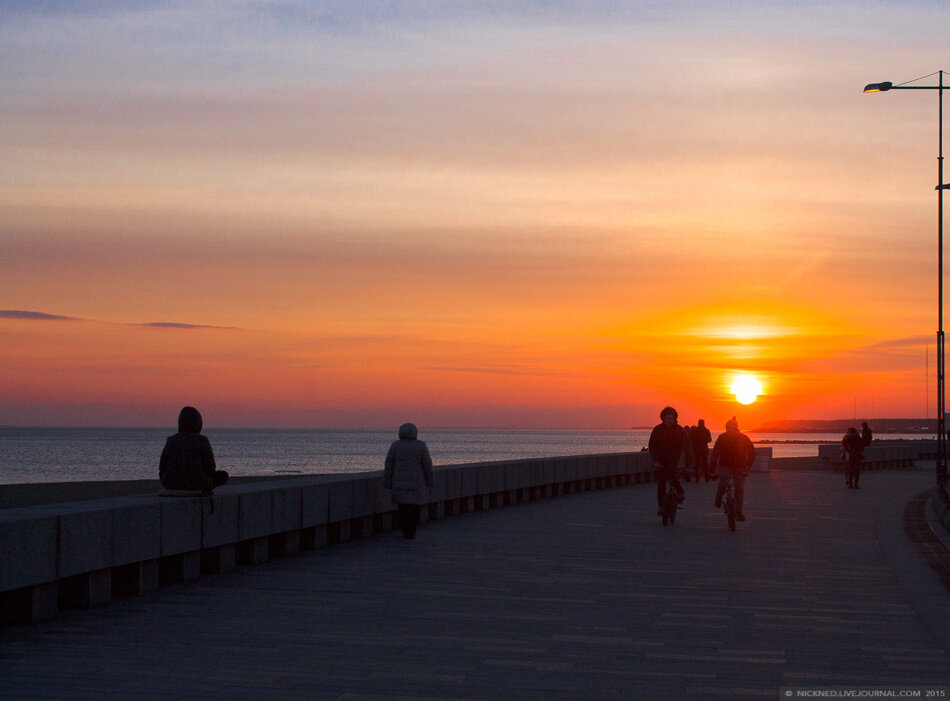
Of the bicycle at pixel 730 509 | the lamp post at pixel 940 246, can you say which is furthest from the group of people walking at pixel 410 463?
the lamp post at pixel 940 246

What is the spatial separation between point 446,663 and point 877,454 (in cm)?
4574

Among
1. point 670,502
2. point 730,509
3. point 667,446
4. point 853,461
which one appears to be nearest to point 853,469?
point 853,461

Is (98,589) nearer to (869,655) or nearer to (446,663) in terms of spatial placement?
(446,663)

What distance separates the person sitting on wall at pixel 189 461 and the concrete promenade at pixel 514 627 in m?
0.93

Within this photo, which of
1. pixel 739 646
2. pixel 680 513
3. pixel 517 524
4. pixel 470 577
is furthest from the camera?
pixel 680 513

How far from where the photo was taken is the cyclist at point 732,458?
61.2ft

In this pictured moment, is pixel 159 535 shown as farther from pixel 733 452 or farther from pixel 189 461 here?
pixel 733 452

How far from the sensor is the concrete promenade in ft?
23.9

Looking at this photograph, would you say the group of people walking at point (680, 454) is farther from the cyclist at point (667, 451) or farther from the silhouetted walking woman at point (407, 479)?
the silhouetted walking woman at point (407, 479)

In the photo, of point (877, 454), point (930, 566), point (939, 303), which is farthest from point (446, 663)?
point (877, 454)

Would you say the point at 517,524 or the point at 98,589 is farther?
the point at 517,524

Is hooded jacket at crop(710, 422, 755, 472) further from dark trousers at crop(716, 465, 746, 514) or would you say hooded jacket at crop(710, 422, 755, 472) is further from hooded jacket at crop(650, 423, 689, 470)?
hooded jacket at crop(650, 423, 689, 470)

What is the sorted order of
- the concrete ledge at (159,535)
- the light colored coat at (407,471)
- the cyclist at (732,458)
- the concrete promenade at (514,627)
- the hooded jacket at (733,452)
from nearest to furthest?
1. the concrete promenade at (514,627)
2. the concrete ledge at (159,535)
3. the light colored coat at (407,471)
4. the cyclist at (732,458)
5. the hooded jacket at (733,452)

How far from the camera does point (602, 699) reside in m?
6.91
